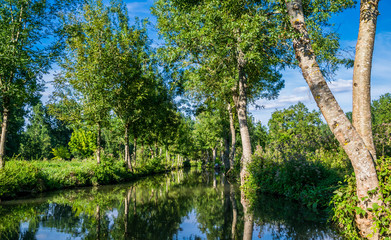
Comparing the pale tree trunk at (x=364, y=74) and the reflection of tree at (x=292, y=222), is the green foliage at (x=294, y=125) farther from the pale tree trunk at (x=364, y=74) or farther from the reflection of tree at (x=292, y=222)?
the pale tree trunk at (x=364, y=74)

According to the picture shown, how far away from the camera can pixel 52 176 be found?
15336mm

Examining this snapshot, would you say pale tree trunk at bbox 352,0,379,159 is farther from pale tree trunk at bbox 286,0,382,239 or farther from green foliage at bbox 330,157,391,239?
pale tree trunk at bbox 286,0,382,239

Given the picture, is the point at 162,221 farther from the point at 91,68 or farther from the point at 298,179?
the point at 91,68

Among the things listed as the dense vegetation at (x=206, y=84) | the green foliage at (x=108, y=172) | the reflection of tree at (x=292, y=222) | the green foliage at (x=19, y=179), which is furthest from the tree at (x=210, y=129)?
the reflection of tree at (x=292, y=222)

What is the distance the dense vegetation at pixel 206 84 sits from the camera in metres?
5.24

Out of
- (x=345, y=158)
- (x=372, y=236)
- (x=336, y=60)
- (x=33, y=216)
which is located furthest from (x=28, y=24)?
(x=345, y=158)

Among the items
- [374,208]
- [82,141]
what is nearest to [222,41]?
[374,208]

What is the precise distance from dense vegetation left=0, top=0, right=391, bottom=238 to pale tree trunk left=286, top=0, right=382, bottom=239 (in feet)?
0.06

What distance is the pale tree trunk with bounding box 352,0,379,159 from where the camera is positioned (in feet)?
17.6

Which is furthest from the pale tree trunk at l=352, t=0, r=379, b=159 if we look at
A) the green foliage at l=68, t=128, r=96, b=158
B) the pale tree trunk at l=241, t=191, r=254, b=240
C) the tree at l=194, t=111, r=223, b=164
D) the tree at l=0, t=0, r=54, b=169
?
the green foliage at l=68, t=128, r=96, b=158

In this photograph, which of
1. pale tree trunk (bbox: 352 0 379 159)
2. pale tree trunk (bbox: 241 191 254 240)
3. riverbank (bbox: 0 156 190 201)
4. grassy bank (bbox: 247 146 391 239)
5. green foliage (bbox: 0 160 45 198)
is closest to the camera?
grassy bank (bbox: 247 146 391 239)

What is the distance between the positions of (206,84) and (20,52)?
9.13m

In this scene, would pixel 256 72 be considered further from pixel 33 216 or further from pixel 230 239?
pixel 33 216

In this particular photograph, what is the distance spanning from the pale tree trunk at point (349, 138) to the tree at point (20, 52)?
1144 cm
